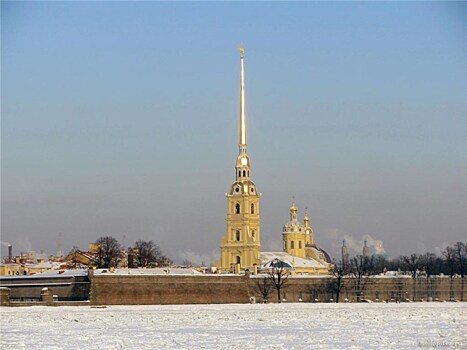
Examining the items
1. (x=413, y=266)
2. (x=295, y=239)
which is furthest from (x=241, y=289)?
(x=295, y=239)

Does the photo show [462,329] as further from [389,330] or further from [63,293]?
[63,293]

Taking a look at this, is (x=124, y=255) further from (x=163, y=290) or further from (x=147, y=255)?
(x=163, y=290)

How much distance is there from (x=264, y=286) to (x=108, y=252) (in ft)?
68.8

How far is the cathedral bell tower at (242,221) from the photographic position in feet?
438

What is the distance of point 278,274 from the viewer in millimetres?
102875

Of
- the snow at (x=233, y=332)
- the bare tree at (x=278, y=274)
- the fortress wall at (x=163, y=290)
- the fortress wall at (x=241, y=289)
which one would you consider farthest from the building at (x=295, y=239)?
the snow at (x=233, y=332)

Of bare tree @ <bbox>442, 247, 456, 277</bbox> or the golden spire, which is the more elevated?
the golden spire

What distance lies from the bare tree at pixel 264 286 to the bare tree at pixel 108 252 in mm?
16836

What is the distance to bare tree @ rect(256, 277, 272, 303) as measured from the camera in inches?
3856

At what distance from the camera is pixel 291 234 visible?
148750 mm

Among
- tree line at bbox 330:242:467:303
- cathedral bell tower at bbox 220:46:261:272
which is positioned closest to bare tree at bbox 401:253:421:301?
tree line at bbox 330:242:467:303

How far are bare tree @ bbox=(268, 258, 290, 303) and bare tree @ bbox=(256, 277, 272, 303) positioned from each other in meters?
0.46

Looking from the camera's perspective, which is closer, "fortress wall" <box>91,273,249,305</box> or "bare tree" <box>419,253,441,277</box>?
"fortress wall" <box>91,273,249,305</box>

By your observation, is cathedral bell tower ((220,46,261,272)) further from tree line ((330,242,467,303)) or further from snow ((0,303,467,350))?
snow ((0,303,467,350))
